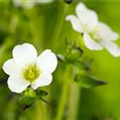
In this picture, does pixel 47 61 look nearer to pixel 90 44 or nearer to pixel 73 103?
pixel 90 44

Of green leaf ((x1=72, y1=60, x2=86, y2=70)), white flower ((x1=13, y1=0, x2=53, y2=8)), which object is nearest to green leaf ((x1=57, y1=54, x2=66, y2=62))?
green leaf ((x1=72, y1=60, x2=86, y2=70))

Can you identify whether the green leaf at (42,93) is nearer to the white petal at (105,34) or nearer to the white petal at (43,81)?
the white petal at (43,81)

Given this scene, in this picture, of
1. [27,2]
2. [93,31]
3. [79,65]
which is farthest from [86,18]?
[27,2]

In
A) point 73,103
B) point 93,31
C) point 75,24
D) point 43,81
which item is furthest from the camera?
point 73,103

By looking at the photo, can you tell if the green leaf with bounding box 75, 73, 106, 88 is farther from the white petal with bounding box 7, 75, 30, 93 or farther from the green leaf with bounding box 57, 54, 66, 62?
the white petal with bounding box 7, 75, 30, 93

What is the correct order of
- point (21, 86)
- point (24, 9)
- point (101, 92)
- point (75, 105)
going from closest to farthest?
point (21, 86) → point (75, 105) → point (24, 9) → point (101, 92)

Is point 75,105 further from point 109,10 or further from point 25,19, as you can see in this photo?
point 109,10

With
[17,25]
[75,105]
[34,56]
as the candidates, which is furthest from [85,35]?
[17,25]
